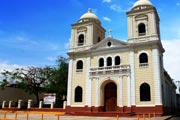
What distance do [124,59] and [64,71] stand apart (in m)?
19.0

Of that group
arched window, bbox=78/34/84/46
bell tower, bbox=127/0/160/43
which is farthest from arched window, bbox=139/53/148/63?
arched window, bbox=78/34/84/46

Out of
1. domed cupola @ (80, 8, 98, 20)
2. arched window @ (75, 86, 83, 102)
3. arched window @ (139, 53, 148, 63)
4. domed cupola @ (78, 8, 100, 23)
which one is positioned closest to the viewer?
arched window @ (139, 53, 148, 63)

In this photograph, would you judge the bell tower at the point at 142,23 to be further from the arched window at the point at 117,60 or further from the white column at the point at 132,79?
the arched window at the point at 117,60

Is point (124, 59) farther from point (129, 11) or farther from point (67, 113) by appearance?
point (67, 113)

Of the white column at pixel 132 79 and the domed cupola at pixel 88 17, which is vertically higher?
the domed cupola at pixel 88 17

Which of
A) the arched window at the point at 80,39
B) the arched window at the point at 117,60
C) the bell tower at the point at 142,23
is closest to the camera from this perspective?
the bell tower at the point at 142,23

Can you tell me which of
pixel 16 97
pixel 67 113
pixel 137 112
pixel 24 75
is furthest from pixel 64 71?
pixel 137 112

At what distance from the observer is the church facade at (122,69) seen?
80.8ft

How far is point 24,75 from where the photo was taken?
41344mm

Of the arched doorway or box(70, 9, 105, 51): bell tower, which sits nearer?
the arched doorway

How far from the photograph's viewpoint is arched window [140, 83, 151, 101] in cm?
2438

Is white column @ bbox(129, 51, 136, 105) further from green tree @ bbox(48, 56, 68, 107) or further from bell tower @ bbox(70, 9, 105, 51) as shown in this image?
green tree @ bbox(48, 56, 68, 107)

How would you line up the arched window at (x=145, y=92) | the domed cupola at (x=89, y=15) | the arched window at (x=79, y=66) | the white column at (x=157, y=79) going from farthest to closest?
the domed cupola at (x=89, y=15) → the arched window at (x=79, y=66) → the arched window at (x=145, y=92) → the white column at (x=157, y=79)

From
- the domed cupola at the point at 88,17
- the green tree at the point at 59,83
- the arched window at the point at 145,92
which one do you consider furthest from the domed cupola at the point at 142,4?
the green tree at the point at 59,83
